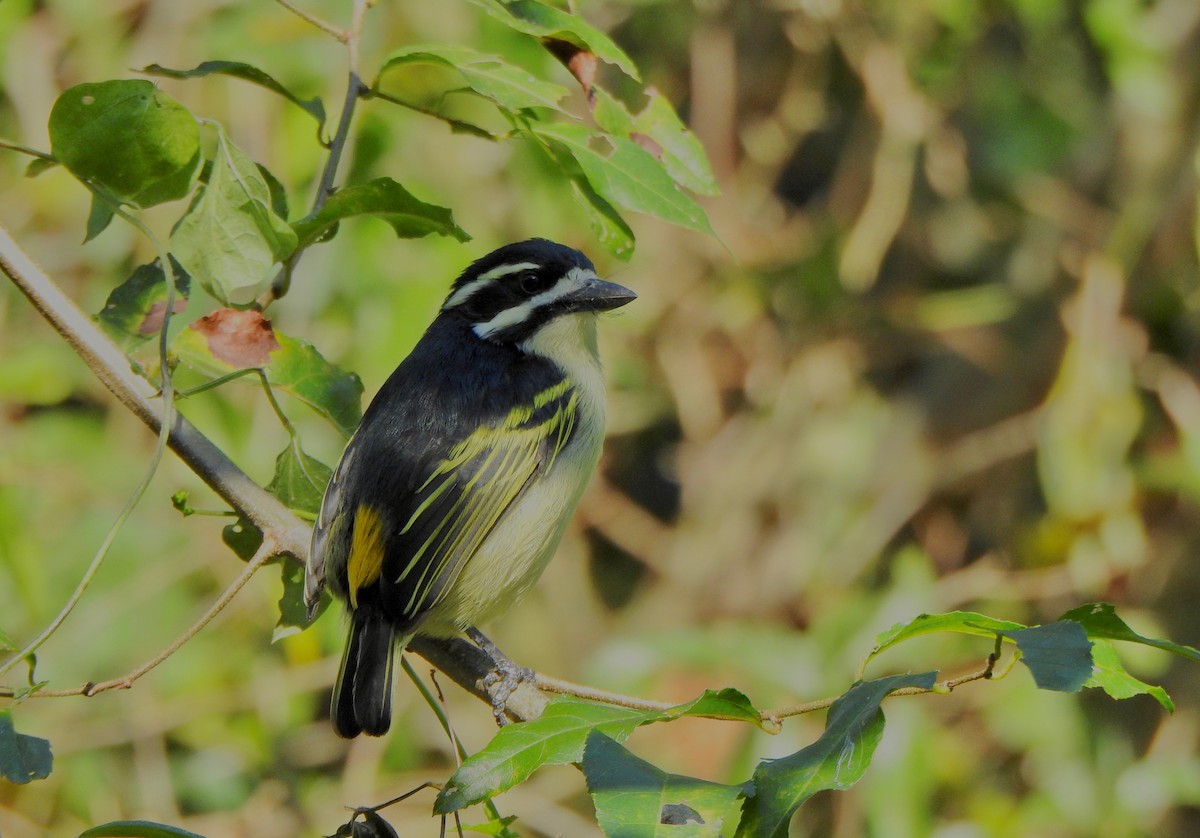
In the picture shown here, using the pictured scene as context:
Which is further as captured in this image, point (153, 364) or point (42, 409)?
point (42, 409)

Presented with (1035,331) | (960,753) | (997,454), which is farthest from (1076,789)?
(1035,331)

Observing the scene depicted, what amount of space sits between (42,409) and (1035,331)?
4592mm

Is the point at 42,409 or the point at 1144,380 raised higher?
the point at 1144,380

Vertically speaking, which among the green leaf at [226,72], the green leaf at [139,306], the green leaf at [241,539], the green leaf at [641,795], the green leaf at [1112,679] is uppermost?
the green leaf at [226,72]

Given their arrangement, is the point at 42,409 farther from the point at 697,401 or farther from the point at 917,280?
the point at 917,280

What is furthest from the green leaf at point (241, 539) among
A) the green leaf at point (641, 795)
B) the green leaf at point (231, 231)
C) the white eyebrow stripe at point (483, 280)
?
the green leaf at point (641, 795)

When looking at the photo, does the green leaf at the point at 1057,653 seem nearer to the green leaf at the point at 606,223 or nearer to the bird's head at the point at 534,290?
the green leaf at the point at 606,223

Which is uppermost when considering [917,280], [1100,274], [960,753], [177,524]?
[1100,274]

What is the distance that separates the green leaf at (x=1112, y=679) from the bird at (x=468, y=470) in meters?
1.21

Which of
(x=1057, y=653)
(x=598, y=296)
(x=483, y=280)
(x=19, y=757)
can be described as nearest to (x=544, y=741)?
(x=1057, y=653)

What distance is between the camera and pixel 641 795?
168cm

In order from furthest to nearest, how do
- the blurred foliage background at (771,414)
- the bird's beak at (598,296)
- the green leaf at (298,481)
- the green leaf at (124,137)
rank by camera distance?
the blurred foliage background at (771,414), the bird's beak at (598,296), the green leaf at (298,481), the green leaf at (124,137)

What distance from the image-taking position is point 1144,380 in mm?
6328

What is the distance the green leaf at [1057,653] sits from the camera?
1653mm
